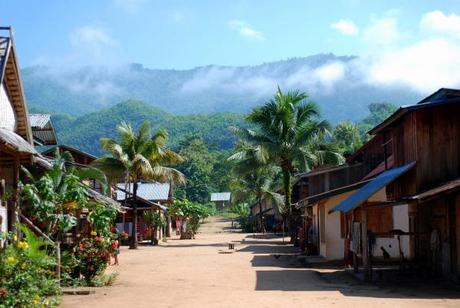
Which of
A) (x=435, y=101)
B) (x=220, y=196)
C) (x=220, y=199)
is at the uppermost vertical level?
(x=220, y=196)

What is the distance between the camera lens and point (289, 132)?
35781mm

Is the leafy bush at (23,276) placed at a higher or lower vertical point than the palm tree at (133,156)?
lower

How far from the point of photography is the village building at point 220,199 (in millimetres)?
95312

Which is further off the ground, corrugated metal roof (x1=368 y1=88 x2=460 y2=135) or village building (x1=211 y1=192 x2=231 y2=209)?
village building (x1=211 y1=192 x2=231 y2=209)

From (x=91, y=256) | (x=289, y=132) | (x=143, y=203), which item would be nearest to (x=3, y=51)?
(x=91, y=256)

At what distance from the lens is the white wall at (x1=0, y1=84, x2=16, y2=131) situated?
708 inches

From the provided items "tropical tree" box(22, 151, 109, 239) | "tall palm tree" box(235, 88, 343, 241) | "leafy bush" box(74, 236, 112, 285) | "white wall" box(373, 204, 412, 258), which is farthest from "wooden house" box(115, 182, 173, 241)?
"leafy bush" box(74, 236, 112, 285)

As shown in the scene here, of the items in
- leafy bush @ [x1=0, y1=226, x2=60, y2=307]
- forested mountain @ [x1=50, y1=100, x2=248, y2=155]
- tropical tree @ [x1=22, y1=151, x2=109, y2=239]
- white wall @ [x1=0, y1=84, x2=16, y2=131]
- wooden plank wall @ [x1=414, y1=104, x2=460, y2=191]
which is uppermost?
forested mountain @ [x1=50, y1=100, x2=248, y2=155]

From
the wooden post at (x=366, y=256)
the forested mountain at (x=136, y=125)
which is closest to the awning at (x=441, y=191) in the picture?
the wooden post at (x=366, y=256)

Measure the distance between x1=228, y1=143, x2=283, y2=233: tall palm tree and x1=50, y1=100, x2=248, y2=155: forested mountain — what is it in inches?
3257

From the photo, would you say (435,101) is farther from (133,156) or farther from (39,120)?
(133,156)

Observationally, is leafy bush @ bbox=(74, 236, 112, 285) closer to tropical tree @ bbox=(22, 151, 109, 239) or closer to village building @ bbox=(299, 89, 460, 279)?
tropical tree @ bbox=(22, 151, 109, 239)

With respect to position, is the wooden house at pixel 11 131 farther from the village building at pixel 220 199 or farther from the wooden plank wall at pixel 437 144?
the village building at pixel 220 199

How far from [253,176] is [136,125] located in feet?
345
